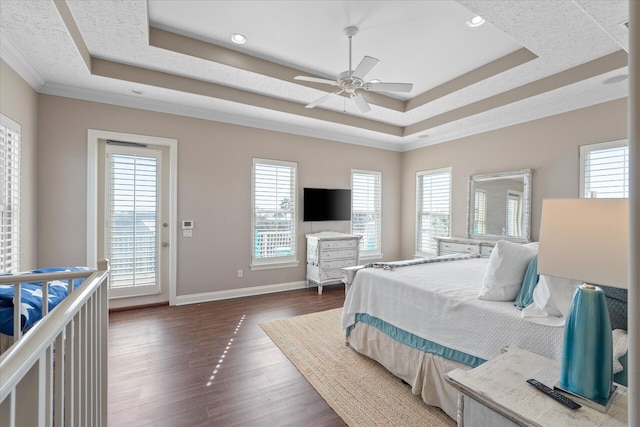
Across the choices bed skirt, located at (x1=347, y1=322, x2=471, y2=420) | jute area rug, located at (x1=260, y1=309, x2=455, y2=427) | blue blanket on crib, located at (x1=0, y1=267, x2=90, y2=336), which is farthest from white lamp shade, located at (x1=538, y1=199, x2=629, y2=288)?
blue blanket on crib, located at (x1=0, y1=267, x2=90, y2=336)

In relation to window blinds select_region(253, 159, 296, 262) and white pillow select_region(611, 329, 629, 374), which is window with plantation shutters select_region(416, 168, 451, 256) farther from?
white pillow select_region(611, 329, 629, 374)

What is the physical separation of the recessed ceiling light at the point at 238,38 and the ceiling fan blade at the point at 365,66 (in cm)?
121

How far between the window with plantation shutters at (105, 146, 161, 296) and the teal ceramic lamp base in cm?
441

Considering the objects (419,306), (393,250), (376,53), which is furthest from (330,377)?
(393,250)

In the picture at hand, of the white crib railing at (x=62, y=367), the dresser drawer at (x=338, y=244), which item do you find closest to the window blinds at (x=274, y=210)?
the dresser drawer at (x=338, y=244)

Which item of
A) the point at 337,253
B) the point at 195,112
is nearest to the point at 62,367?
the point at 195,112

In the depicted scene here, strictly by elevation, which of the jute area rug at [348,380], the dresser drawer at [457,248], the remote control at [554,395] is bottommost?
the jute area rug at [348,380]

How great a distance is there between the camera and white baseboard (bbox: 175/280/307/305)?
13.7 ft

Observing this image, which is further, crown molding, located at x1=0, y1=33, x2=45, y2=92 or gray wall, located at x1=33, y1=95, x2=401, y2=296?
gray wall, located at x1=33, y1=95, x2=401, y2=296

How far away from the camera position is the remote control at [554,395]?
41.3 inches

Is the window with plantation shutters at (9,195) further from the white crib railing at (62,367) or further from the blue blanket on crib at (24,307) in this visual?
the white crib railing at (62,367)

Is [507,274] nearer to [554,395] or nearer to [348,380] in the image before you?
[554,395]

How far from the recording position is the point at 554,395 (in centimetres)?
110

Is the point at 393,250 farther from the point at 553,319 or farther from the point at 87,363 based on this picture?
the point at 87,363
